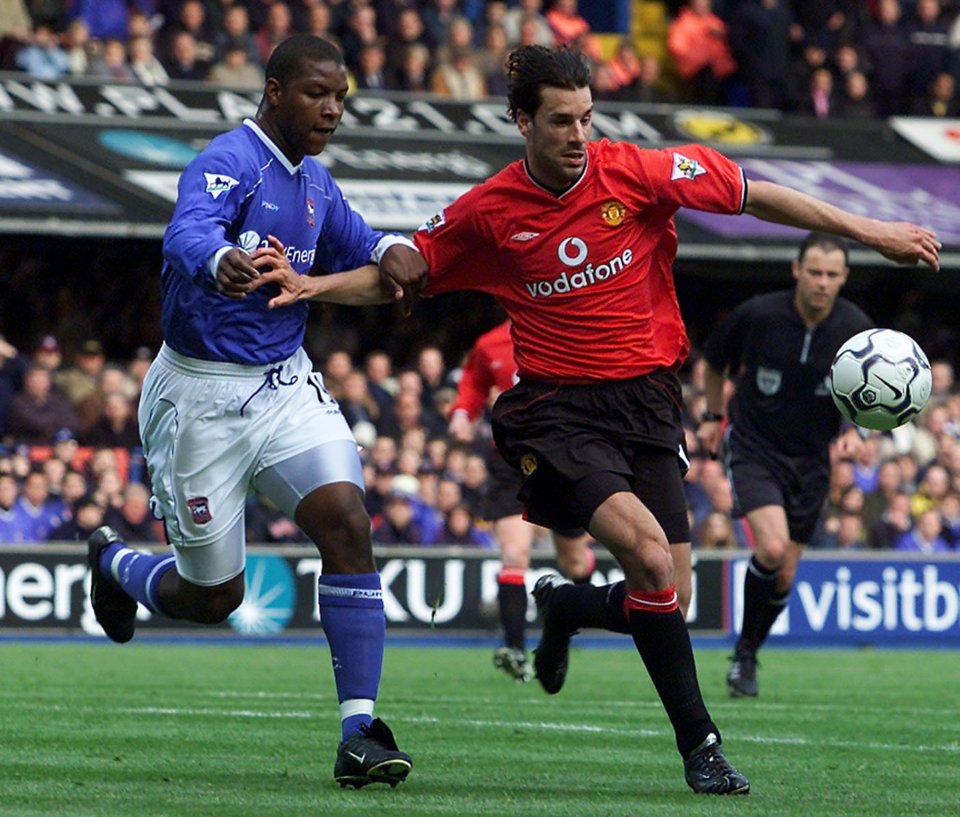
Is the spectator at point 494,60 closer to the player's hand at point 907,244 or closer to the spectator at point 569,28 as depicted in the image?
the spectator at point 569,28

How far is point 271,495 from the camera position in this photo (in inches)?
272

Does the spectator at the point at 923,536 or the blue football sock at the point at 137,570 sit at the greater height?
the blue football sock at the point at 137,570

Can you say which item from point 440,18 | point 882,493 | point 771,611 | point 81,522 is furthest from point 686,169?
point 440,18

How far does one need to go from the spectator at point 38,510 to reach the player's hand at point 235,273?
10655 mm

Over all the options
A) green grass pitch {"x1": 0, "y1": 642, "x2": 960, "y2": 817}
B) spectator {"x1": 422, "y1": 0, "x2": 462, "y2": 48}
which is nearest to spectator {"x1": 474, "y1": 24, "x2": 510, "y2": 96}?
spectator {"x1": 422, "y1": 0, "x2": 462, "y2": 48}

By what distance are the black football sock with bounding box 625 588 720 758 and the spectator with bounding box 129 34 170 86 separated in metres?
13.9

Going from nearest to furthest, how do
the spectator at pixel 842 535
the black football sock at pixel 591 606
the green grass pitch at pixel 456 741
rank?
the green grass pitch at pixel 456 741, the black football sock at pixel 591 606, the spectator at pixel 842 535

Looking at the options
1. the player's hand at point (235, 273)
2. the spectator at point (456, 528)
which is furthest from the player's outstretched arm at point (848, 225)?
the spectator at point (456, 528)

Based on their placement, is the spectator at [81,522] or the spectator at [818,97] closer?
the spectator at [81,522]

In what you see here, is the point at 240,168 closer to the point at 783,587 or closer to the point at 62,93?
the point at 783,587

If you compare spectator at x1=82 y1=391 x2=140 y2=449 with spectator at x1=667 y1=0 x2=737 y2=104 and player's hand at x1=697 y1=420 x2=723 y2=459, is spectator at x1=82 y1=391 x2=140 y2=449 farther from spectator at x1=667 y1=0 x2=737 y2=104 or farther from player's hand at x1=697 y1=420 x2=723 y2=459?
spectator at x1=667 y1=0 x2=737 y2=104

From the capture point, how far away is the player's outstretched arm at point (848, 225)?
6.61 m

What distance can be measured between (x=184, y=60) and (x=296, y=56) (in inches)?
526

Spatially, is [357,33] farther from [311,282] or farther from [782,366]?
[311,282]
